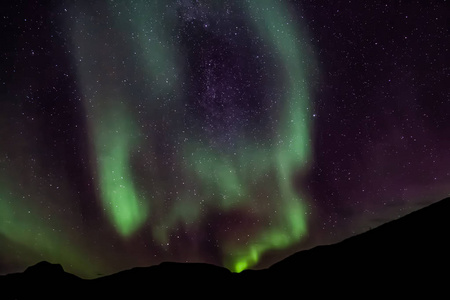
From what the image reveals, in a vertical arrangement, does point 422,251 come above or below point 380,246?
below

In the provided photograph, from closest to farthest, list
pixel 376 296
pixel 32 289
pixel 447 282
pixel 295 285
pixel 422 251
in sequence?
pixel 447 282, pixel 376 296, pixel 422 251, pixel 295 285, pixel 32 289

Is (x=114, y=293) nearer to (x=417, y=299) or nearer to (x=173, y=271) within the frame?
(x=173, y=271)

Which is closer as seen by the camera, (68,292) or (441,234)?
(441,234)

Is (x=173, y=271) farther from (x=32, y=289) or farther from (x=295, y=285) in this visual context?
(x=295, y=285)

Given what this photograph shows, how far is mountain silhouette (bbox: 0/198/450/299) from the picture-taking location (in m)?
12.3

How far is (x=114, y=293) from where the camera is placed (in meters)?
26.5

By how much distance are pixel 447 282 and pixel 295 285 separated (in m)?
8.24

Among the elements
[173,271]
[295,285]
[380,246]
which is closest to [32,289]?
[173,271]

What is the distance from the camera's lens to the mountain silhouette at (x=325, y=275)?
40.4ft

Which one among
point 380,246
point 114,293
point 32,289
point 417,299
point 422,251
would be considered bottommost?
point 417,299

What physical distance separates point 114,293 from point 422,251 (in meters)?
22.6

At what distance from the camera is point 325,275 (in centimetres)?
1661

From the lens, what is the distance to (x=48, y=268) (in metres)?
31.6

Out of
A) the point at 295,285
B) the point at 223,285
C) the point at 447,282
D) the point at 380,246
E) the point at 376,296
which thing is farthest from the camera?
the point at 223,285
